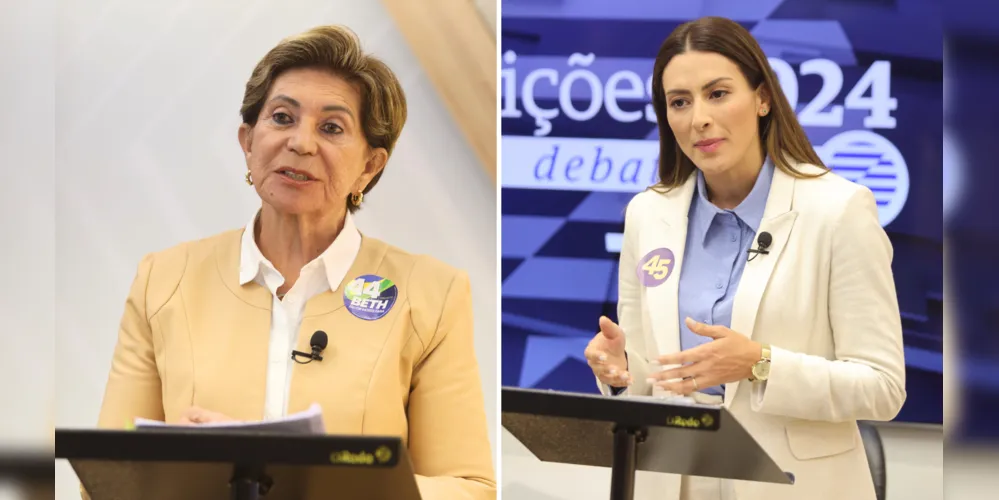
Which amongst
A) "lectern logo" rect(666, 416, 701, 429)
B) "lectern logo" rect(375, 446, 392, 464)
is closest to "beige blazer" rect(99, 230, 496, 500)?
"lectern logo" rect(666, 416, 701, 429)

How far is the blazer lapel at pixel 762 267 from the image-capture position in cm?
313

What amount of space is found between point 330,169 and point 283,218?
0.22 meters

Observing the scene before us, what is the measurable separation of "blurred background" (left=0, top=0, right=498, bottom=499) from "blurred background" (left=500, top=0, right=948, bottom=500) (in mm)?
579

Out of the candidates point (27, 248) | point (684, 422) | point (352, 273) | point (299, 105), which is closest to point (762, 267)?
point (684, 422)

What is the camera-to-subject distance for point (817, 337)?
3084 mm

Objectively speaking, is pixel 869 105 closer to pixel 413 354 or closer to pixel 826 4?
pixel 826 4

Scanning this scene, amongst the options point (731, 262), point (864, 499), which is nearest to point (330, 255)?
point (731, 262)

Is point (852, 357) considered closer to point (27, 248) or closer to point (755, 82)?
point (755, 82)

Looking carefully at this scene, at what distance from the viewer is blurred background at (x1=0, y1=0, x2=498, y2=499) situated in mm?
3150

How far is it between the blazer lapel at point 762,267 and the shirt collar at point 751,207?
0.03m

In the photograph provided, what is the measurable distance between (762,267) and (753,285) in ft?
0.21

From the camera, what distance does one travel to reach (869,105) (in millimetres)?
3494

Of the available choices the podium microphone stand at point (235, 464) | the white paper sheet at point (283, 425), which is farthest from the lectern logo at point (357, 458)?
the white paper sheet at point (283, 425)

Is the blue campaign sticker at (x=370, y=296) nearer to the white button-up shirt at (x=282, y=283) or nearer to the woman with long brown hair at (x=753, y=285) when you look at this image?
the white button-up shirt at (x=282, y=283)
